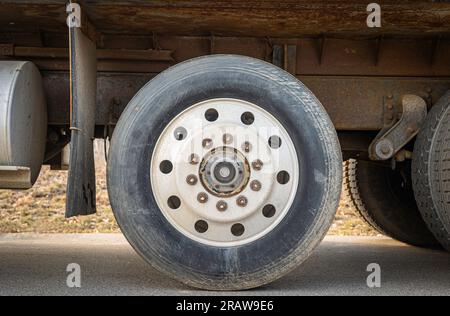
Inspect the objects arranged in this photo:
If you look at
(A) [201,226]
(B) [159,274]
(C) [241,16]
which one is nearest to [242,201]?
(A) [201,226]

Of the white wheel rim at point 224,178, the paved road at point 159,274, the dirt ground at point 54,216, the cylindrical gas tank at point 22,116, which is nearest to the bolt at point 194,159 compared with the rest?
the white wheel rim at point 224,178

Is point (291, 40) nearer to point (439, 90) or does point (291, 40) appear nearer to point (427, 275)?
point (439, 90)

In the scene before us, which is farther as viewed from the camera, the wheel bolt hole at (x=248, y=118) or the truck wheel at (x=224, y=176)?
the wheel bolt hole at (x=248, y=118)

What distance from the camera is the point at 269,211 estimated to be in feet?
12.8

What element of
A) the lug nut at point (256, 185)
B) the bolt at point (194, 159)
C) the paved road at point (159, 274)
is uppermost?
the bolt at point (194, 159)

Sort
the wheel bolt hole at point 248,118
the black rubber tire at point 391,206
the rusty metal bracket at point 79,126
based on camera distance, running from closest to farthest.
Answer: the wheel bolt hole at point 248,118, the rusty metal bracket at point 79,126, the black rubber tire at point 391,206

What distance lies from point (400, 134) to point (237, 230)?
133 centimetres

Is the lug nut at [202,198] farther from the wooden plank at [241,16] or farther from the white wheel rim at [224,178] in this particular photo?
the wooden plank at [241,16]

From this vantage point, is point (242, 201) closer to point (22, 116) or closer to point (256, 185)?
point (256, 185)

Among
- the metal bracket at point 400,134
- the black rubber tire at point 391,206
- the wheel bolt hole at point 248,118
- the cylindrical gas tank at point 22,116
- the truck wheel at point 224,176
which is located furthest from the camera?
the black rubber tire at point 391,206

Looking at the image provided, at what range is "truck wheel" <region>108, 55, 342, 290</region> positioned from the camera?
382 centimetres

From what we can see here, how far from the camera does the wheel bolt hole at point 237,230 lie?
389cm

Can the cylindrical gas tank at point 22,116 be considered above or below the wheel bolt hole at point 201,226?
above

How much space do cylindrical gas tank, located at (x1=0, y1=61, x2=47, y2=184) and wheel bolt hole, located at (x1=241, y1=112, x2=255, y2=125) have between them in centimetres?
121
